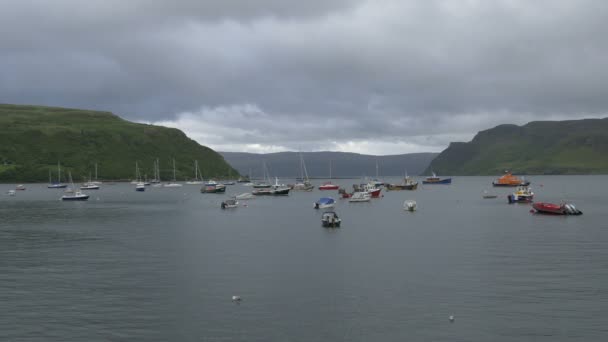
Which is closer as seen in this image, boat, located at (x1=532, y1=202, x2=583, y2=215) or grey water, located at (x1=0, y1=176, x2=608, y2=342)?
grey water, located at (x1=0, y1=176, x2=608, y2=342)

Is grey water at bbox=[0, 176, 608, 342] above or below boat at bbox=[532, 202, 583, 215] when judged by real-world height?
below

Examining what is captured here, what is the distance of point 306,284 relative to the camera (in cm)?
5097

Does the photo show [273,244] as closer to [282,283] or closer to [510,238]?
[282,283]

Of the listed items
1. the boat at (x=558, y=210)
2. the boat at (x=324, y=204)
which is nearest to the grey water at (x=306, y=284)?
the boat at (x=558, y=210)

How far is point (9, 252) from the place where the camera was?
71.6 meters

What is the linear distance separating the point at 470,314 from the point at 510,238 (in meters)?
47.7

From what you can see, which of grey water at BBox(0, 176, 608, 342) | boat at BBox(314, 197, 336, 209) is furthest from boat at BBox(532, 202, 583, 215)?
boat at BBox(314, 197, 336, 209)

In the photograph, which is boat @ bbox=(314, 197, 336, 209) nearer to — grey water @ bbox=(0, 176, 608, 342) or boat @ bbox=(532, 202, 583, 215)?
boat @ bbox=(532, 202, 583, 215)

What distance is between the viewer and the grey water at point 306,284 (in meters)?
37.1

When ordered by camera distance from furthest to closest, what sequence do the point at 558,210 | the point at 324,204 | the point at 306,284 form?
the point at 324,204 < the point at 558,210 < the point at 306,284

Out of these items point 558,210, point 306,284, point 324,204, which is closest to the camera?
point 306,284

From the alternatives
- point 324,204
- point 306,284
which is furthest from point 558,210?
point 306,284

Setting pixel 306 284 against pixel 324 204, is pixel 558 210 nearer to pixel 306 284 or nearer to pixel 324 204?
pixel 324 204

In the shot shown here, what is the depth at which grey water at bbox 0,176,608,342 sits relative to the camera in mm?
37125
